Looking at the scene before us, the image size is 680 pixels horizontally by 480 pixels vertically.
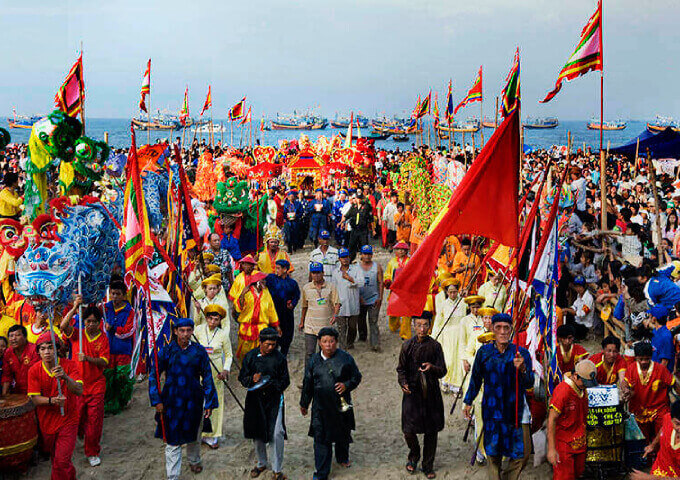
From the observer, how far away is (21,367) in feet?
21.1

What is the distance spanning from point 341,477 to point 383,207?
457 inches

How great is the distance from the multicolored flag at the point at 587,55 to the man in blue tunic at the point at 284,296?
4430 millimetres

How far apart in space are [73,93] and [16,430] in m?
6.11

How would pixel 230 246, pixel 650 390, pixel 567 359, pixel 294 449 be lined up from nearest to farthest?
pixel 650 390, pixel 567 359, pixel 294 449, pixel 230 246

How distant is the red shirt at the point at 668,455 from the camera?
4.65 meters

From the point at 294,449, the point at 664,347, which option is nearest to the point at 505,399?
the point at 664,347

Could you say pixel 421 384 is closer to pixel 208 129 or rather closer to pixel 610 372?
pixel 610 372

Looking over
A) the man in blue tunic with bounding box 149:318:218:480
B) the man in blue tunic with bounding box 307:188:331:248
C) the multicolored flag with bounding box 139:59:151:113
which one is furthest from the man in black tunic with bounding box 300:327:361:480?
the multicolored flag with bounding box 139:59:151:113

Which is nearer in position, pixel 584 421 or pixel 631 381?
pixel 584 421

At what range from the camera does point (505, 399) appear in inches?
226

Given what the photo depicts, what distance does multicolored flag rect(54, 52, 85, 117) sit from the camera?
10.3 metres

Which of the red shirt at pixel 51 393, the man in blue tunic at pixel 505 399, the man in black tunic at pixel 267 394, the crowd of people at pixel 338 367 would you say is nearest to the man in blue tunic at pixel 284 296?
the crowd of people at pixel 338 367

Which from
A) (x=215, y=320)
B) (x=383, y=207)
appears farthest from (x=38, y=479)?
(x=383, y=207)

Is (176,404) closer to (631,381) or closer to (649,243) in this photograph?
(631,381)
